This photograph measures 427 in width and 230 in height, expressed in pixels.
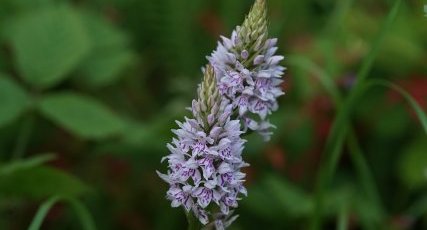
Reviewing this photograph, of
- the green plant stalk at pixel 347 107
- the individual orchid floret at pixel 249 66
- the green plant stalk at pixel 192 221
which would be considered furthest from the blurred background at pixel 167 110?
the individual orchid floret at pixel 249 66

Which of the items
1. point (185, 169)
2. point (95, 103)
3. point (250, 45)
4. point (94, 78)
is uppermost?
point (94, 78)

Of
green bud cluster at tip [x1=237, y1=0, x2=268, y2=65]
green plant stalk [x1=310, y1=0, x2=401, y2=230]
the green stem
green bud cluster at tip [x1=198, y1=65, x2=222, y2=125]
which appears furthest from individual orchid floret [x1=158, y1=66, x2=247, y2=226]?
the green stem

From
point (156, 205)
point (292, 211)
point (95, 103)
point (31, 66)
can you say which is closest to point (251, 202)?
point (292, 211)

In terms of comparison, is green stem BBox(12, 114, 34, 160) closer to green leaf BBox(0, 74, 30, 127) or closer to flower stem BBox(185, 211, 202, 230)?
green leaf BBox(0, 74, 30, 127)


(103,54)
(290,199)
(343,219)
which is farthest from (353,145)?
(103,54)

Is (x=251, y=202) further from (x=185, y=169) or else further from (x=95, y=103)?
(x=185, y=169)

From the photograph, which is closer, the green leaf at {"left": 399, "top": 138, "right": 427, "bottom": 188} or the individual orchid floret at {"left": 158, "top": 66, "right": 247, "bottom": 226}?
the individual orchid floret at {"left": 158, "top": 66, "right": 247, "bottom": 226}
